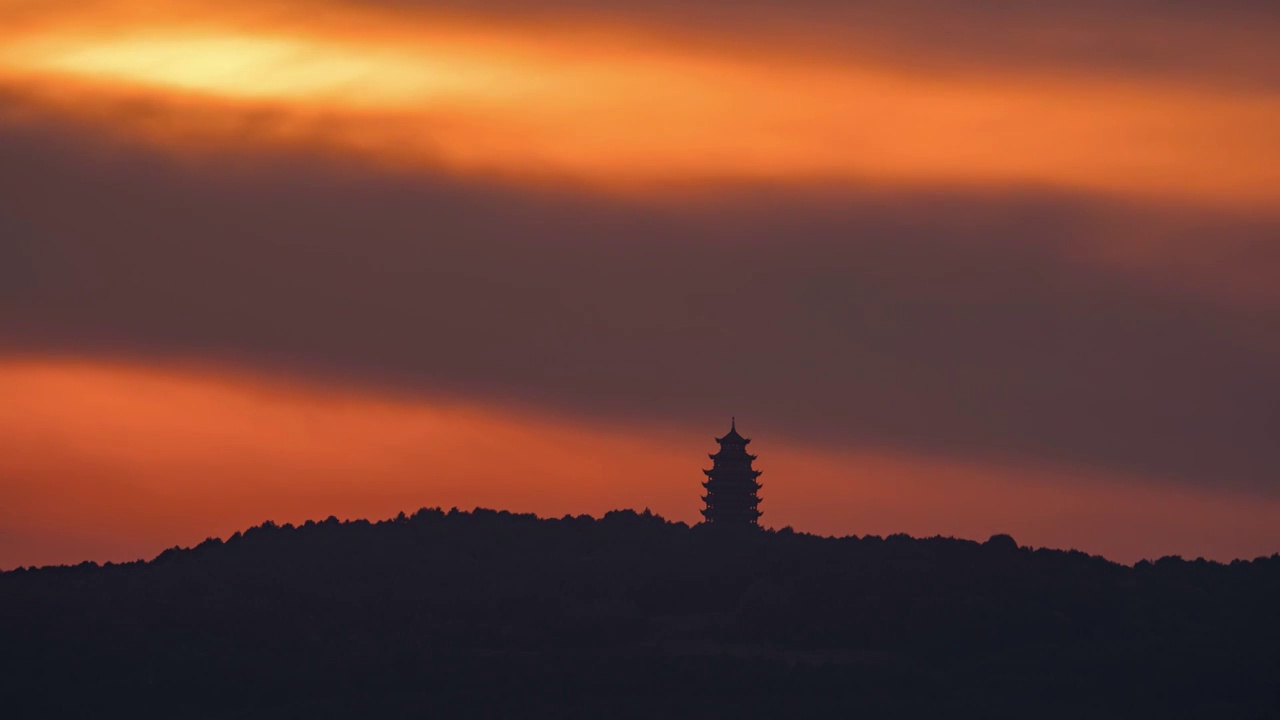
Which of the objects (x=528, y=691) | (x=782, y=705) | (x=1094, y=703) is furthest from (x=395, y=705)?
(x=1094, y=703)

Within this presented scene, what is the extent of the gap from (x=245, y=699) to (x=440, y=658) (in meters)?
11.3

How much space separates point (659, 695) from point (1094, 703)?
22.7m

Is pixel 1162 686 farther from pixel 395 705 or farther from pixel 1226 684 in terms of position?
pixel 395 705

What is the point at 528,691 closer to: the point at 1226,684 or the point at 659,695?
the point at 659,695

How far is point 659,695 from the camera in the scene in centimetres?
19062

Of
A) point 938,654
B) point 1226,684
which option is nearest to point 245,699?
point 938,654

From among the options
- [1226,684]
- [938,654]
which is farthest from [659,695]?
[1226,684]

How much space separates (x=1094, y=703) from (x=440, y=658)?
36053 millimetres

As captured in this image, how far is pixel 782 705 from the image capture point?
188250 mm

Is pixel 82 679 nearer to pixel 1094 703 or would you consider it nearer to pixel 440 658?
pixel 440 658

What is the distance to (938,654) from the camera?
197625mm

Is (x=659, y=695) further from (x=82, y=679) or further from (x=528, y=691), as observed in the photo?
(x=82, y=679)

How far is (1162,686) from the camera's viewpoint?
626 ft

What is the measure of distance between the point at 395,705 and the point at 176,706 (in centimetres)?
1182
